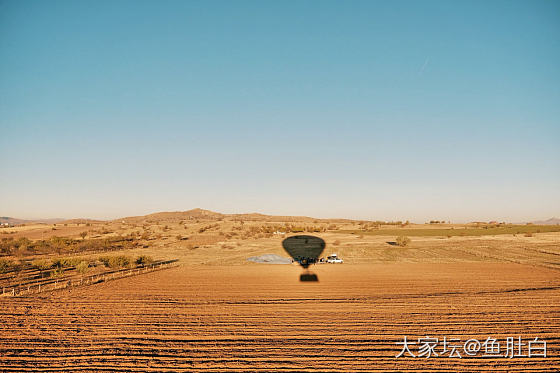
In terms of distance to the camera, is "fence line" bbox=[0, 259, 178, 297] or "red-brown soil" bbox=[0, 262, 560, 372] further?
"fence line" bbox=[0, 259, 178, 297]

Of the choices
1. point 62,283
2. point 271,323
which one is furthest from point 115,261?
point 271,323

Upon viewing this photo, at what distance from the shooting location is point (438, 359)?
13.0 metres

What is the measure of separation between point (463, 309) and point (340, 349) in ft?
33.7

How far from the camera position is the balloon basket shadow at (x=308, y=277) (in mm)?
30833

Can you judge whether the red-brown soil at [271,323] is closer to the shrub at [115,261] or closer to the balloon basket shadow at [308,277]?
the balloon basket shadow at [308,277]

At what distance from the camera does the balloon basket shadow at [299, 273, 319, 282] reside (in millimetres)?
30833

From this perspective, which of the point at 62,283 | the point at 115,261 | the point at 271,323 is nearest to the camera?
the point at 271,323

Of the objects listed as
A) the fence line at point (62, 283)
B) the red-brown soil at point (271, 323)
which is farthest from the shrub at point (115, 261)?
the red-brown soil at point (271, 323)

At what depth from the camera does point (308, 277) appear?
32562 mm

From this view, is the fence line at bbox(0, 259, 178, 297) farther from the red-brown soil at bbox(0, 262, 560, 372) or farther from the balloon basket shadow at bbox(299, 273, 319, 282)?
the balloon basket shadow at bbox(299, 273, 319, 282)

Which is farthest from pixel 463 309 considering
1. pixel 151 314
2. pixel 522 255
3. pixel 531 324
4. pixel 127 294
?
pixel 522 255

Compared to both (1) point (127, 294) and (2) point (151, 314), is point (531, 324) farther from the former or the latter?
(1) point (127, 294)

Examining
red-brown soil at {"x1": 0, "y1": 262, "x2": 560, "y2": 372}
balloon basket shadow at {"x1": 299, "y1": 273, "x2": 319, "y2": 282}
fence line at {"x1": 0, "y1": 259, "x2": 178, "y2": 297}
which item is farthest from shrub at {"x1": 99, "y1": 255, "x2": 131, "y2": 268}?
balloon basket shadow at {"x1": 299, "y1": 273, "x2": 319, "y2": 282}

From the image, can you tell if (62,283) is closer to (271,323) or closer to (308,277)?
(308,277)
